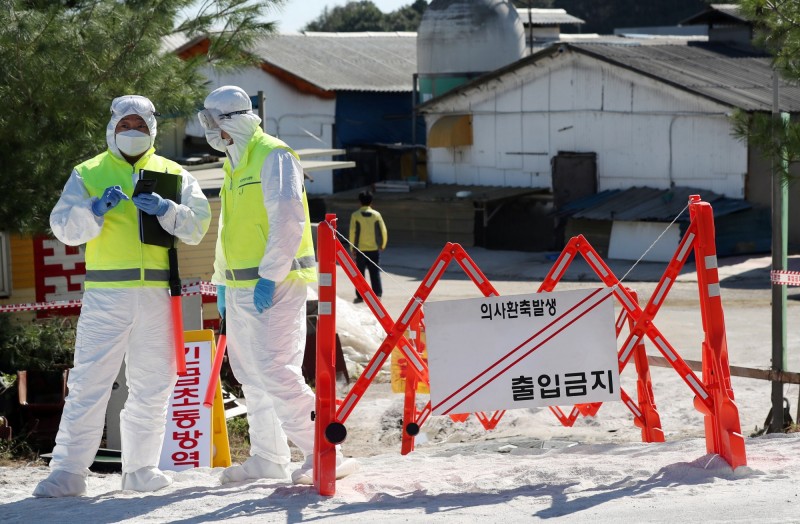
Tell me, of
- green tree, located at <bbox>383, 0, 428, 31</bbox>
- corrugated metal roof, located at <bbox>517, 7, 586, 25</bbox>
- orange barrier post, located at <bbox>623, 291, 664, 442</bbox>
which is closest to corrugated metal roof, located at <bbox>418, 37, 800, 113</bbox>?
corrugated metal roof, located at <bbox>517, 7, 586, 25</bbox>

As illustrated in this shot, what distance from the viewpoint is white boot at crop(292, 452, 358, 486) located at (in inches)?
247

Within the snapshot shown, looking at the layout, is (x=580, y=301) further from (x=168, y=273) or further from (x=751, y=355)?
(x=751, y=355)

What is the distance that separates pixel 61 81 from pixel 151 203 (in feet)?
12.3

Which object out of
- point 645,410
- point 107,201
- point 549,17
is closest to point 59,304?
point 107,201

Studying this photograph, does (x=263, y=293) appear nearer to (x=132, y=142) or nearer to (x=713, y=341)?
(x=132, y=142)

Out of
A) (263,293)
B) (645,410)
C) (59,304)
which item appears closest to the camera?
(263,293)

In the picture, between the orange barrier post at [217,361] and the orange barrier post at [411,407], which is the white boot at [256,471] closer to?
the orange barrier post at [217,361]

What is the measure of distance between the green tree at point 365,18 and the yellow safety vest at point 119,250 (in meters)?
60.0

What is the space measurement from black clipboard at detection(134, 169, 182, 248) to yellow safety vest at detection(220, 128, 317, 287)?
12.6 inches

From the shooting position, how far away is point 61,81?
377 inches

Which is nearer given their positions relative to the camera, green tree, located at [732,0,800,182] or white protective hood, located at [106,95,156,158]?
white protective hood, located at [106,95,156,158]

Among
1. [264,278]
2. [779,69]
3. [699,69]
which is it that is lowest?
[264,278]

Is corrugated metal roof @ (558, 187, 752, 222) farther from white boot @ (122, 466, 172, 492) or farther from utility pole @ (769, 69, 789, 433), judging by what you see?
white boot @ (122, 466, 172, 492)

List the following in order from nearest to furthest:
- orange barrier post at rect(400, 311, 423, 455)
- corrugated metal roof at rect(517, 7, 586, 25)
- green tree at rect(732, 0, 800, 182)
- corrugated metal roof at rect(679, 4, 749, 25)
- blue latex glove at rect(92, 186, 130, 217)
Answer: blue latex glove at rect(92, 186, 130, 217), orange barrier post at rect(400, 311, 423, 455), green tree at rect(732, 0, 800, 182), corrugated metal roof at rect(679, 4, 749, 25), corrugated metal roof at rect(517, 7, 586, 25)
